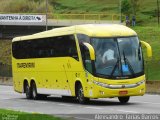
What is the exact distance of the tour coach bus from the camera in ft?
87.7

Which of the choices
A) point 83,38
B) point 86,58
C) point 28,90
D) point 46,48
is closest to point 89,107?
point 86,58

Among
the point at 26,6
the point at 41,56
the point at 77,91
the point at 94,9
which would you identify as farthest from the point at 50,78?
the point at 94,9

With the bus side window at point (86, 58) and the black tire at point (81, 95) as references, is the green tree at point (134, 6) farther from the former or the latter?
the bus side window at point (86, 58)

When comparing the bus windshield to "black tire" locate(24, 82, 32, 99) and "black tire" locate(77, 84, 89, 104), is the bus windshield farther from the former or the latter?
"black tire" locate(24, 82, 32, 99)

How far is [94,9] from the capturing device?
151m

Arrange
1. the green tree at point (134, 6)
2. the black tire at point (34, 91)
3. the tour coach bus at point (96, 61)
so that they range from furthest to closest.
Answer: the green tree at point (134, 6)
the black tire at point (34, 91)
the tour coach bus at point (96, 61)

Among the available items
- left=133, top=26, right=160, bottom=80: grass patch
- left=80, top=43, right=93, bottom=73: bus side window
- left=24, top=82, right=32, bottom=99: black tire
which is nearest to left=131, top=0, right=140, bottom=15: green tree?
left=133, top=26, right=160, bottom=80: grass patch

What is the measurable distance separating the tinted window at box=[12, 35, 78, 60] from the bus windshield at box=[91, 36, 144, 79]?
→ 1.67 metres

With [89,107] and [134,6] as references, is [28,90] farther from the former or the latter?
[134,6]

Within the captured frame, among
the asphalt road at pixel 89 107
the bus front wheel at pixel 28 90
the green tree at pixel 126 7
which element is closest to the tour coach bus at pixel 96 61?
the asphalt road at pixel 89 107

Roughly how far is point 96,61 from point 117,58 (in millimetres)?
879

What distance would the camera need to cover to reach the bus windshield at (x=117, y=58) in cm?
2678

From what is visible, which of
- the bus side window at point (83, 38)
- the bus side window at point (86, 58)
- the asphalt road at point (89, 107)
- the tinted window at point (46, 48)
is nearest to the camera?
the asphalt road at point (89, 107)

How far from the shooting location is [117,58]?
26844 mm
